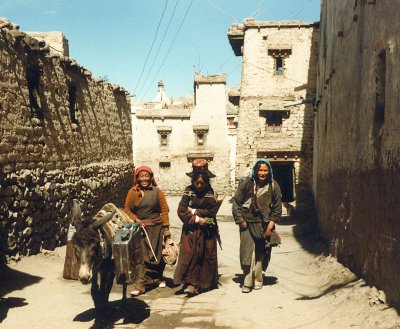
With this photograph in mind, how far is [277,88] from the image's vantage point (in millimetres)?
19938

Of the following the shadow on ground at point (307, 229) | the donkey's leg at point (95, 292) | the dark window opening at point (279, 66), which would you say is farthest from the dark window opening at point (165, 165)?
the donkey's leg at point (95, 292)

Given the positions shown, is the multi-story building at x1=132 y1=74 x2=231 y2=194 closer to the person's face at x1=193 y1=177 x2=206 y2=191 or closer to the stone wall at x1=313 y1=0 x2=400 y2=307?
the stone wall at x1=313 y1=0 x2=400 y2=307

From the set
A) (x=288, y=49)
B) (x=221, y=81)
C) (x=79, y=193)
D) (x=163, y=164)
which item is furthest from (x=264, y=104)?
(x=79, y=193)

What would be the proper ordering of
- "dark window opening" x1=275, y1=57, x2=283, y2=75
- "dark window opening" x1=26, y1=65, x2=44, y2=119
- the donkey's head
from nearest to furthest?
the donkey's head → "dark window opening" x1=26, y1=65, x2=44, y2=119 → "dark window opening" x1=275, y1=57, x2=283, y2=75

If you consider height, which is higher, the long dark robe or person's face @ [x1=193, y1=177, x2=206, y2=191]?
person's face @ [x1=193, y1=177, x2=206, y2=191]

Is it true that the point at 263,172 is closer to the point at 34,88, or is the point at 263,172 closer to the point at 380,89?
the point at 380,89

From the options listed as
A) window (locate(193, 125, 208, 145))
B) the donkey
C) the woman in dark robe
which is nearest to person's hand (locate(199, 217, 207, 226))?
the woman in dark robe

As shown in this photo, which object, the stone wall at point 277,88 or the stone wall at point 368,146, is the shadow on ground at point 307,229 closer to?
the stone wall at point 368,146

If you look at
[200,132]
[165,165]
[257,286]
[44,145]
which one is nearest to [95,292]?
[257,286]

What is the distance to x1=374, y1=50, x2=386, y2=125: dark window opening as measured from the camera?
468 cm

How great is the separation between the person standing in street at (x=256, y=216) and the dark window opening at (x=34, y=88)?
13.5 ft

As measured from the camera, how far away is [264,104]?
19.9 m

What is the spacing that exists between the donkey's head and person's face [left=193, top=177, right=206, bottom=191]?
197 cm

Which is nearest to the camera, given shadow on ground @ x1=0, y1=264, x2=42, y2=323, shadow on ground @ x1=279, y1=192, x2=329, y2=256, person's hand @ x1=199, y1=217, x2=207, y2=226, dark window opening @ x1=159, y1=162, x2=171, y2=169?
shadow on ground @ x1=0, y1=264, x2=42, y2=323
